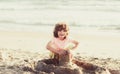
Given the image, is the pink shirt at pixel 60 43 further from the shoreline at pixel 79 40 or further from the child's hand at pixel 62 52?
the shoreline at pixel 79 40

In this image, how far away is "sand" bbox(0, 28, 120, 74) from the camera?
788cm

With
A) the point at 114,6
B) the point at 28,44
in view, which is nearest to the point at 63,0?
the point at 114,6

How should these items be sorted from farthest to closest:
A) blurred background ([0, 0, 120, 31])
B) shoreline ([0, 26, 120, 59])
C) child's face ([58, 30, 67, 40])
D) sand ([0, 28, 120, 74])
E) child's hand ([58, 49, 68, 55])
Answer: blurred background ([0, 0, 120, 31]) < shoreline ([0, 26, 120, 59]) < sand ([0, 28, 120, 74]) < child's face ([58, 30, 67, 40]) < child's hand ([58, 49, 68, 55])

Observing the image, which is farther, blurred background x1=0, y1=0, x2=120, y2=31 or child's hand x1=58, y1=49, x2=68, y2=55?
blurred background x1=0, y1=0, x2=120, y2=31

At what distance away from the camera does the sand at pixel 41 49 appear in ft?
25.8

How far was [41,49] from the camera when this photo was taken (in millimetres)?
10008

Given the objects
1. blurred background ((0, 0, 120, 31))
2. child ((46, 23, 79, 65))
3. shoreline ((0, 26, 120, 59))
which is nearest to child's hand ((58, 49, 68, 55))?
child ((46, 23, 79, 65))

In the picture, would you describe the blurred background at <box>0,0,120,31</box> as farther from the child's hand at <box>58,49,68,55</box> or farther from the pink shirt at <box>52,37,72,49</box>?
the child's hand at <box>58,49,68,55</box>

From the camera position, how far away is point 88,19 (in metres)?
15.5

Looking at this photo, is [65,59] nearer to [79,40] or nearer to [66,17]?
[79,40]

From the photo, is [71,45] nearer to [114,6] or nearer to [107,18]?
[107,18]

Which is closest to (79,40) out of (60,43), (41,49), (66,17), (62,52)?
(41,49)

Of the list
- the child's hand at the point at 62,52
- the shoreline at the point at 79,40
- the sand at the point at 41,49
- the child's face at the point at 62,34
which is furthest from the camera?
the shoreline at the point at 79,40

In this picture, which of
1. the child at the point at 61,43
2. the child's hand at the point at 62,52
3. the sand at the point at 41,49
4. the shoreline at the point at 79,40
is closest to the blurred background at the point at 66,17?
the shoreline at the point at 79,40
